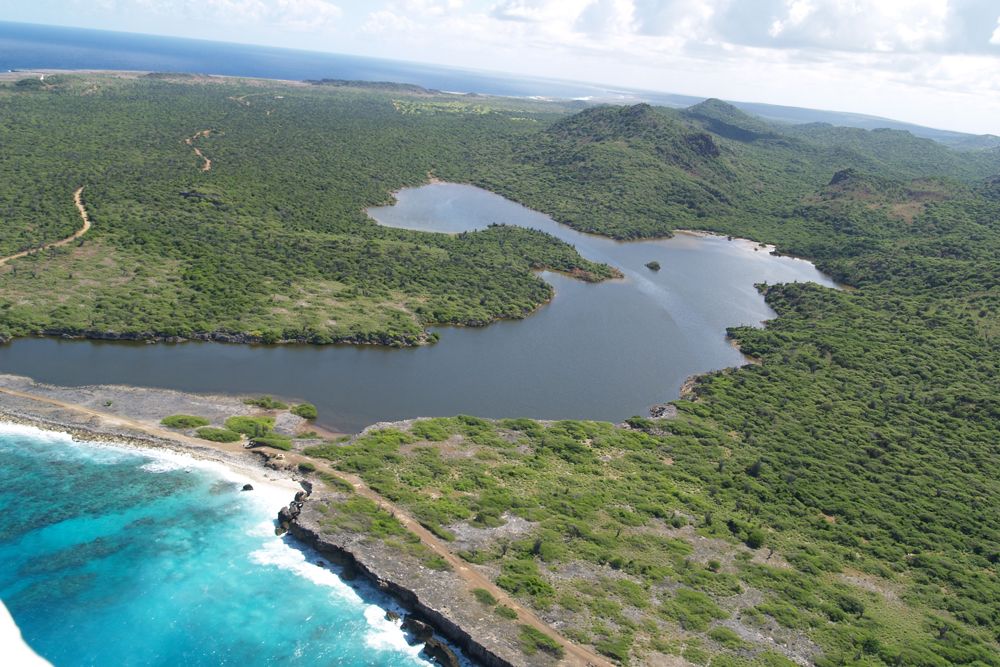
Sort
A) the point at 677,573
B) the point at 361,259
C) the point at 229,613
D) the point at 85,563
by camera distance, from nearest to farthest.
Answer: the point at 229,613 → the point at 85,563 → the point at 677,573 → the point at 361,259

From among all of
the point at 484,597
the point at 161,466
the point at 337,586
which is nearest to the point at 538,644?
the point at 484,597

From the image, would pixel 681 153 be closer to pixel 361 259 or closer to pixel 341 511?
pixel 361 259

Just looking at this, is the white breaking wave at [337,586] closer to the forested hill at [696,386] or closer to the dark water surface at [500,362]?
the forested hill at [696,386]

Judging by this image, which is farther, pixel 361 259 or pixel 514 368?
pixel 361 259

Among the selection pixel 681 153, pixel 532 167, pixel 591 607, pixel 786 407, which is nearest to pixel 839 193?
pixel 681 153

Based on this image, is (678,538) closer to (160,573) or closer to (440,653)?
(440,653)

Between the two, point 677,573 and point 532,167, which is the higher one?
point 532,167

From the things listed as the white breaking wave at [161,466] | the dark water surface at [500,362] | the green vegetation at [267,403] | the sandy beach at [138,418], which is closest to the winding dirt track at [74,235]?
the dark water surface at [500,362]
